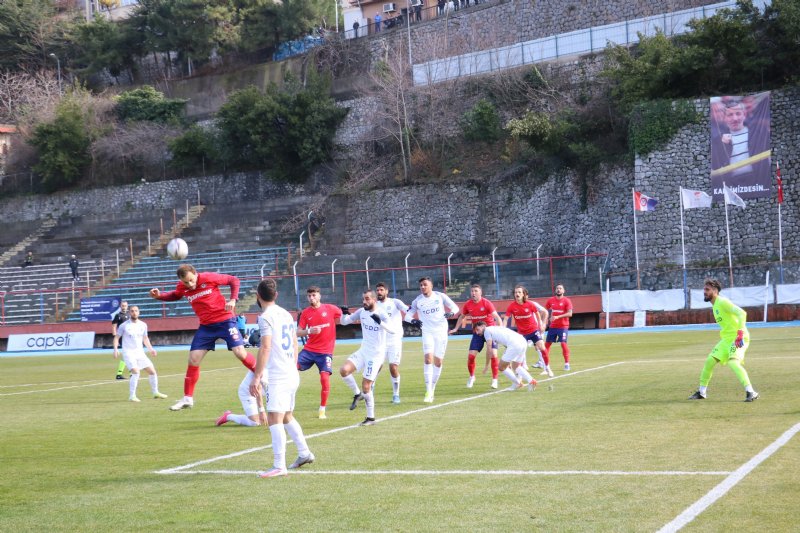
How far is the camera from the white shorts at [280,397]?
9.69 metres

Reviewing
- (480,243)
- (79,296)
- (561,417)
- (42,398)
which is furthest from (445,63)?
(561,417)

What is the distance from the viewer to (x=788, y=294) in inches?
1538

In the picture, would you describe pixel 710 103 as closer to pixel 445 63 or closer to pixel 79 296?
pixel 445 63

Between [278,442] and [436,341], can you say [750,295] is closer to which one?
[436,341]

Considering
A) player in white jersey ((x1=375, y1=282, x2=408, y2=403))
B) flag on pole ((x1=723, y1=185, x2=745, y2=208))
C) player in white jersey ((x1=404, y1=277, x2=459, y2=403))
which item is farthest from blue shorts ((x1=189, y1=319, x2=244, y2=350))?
flag on pole ((x1=723, y1=185, x2=745, y2=208))

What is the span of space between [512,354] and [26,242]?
52047mm

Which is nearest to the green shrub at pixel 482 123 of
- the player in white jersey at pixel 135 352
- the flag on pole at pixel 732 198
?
the flag on pole at pixel 732 198

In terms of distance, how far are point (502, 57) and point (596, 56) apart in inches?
246

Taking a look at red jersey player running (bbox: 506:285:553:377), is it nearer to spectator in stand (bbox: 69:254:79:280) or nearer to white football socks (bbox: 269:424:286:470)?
white football socks (bbox: 269:424:286:470)

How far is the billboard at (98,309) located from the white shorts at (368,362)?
35.5 meters

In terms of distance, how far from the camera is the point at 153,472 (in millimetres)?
10617

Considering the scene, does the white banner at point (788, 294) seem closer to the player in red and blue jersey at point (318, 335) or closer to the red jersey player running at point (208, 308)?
the player in red and blue jersey at point (318, 335)

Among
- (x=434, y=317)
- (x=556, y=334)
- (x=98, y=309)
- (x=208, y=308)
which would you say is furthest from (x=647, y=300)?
(x=208, y=308)

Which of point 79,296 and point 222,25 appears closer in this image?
point 79,296
